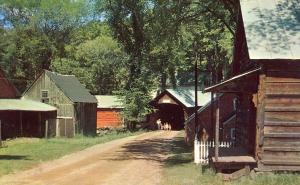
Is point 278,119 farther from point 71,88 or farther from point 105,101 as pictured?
point 105,101

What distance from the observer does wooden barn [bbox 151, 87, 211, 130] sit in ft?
197

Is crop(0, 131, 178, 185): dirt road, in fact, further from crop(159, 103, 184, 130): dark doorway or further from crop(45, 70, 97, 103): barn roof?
crop(159, 103, 184, 130): dark doorway

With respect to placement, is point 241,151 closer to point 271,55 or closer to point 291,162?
point 291,162

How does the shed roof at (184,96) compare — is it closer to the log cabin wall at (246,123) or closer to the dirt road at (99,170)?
the dirt road at (99,170)

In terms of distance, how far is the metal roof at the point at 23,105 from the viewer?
49219 mm

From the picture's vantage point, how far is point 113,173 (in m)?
23.9

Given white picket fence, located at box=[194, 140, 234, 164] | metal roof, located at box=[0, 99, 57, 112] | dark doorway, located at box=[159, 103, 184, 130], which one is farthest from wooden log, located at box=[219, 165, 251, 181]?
dark doorway, located at box=[159, 103, 184, 130]

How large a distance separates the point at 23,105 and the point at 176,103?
60.5 feet

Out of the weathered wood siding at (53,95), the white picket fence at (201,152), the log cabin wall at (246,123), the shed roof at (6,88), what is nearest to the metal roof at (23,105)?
the weathered wood siding at (53,95)

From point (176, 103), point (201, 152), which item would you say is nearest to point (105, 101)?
point (176, 103)

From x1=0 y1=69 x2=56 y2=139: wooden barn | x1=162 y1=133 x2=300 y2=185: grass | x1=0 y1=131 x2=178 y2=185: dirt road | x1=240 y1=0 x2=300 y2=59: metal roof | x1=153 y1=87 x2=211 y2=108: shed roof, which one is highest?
x1=240 y1=0 x2=300 y2=59: metal roof

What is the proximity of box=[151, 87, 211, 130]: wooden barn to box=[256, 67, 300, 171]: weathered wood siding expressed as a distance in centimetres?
3538

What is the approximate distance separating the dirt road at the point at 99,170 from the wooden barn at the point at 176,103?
23.9m

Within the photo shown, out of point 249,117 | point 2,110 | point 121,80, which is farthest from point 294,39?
point 121,80
